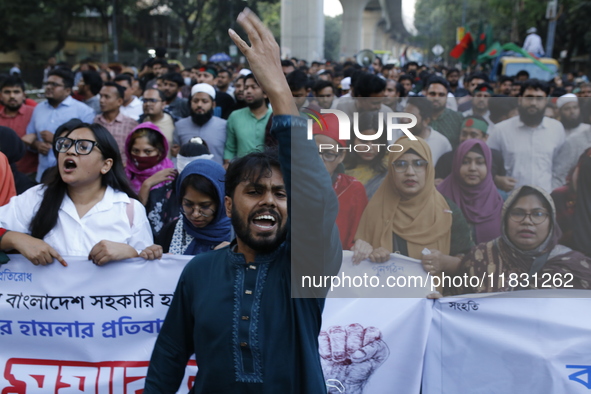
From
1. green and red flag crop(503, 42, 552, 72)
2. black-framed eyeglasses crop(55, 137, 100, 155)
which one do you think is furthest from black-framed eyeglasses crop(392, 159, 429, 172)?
green and red flag crop(503, 42, 552, 72)

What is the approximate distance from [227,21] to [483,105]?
4278cm

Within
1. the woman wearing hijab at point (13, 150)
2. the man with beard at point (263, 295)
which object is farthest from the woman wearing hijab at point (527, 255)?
the woman wearing hijab at point (13, 150)

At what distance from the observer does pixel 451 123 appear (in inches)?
130

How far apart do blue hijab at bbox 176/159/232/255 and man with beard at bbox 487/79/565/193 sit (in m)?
1.38

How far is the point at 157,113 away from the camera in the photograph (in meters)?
6.16

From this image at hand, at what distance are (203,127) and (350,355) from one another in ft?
11.3

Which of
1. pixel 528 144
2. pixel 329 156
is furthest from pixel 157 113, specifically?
pixel 528 144

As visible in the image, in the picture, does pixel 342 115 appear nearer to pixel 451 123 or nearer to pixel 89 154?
pixel 451 123

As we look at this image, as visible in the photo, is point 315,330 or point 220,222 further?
point 220,222

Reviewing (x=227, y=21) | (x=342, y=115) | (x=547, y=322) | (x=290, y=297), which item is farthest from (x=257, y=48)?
(x=227, y=21)

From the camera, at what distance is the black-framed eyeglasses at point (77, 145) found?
310 centimetres

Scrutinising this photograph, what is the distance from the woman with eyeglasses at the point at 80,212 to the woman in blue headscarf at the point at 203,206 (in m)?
0.24
